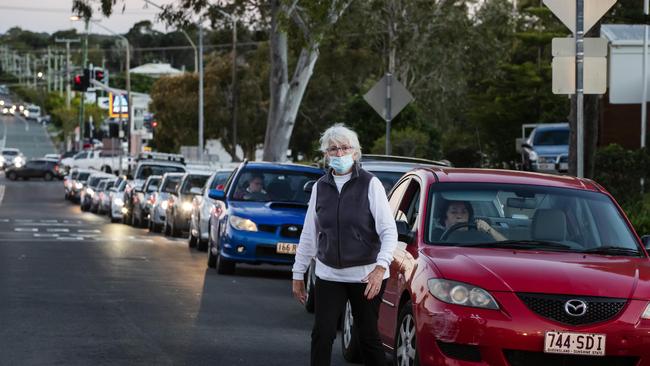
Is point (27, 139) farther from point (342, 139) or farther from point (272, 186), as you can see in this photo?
point (342, 139)

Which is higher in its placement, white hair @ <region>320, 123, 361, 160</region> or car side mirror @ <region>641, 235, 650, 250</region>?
white hair @ <region>320, 123, 361, 160</region>

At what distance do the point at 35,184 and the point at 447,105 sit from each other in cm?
3141

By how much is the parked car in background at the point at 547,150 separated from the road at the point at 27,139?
10636 cm

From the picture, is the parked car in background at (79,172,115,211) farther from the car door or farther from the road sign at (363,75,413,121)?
the car door

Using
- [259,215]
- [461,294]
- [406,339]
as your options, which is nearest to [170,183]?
[259,215]

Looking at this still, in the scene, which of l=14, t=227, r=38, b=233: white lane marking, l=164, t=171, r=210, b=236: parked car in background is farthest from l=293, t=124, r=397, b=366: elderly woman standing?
l=14, t=227, r=38, b=233: white lane marking

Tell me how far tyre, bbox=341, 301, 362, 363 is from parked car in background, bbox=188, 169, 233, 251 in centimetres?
1341

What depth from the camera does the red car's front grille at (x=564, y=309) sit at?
8914 millimetres

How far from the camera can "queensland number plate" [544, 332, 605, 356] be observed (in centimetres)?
880

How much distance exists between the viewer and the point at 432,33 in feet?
195

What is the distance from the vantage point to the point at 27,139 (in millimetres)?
171500

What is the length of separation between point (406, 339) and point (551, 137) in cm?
3155

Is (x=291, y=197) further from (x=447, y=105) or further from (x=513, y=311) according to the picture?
(x=447, y=105)

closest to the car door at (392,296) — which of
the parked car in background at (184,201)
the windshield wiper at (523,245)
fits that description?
the windshield wiper at (523,245)
